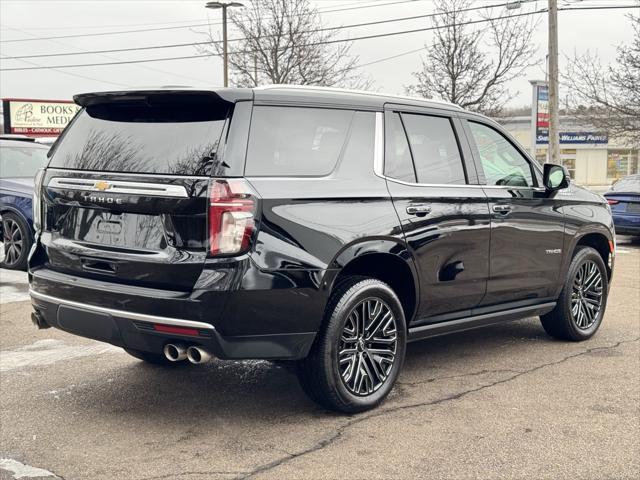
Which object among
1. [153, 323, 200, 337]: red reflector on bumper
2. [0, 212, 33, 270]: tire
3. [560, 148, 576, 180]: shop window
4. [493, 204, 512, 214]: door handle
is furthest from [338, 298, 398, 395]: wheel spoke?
[560, 148, 576, 180]: shop window

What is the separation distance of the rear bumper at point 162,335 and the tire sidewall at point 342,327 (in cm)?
17

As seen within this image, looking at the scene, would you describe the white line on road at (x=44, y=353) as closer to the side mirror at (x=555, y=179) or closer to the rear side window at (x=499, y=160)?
the rear side window at (x=499, y=160)

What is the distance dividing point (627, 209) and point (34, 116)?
33003 millimetres

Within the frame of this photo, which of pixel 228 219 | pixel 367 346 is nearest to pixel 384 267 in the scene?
pixel 367 346

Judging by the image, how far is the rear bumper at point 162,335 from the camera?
395cm

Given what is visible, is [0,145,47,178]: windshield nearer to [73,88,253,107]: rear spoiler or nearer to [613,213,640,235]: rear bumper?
[73,88,253,107]: rear spoiler

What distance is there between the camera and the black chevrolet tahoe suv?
397 cm

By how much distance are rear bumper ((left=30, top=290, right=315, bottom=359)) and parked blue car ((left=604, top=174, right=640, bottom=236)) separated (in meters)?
11.7

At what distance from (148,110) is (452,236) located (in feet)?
6.83

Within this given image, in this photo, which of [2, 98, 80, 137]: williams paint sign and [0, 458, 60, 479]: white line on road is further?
[2, 98, 80, 137]: williams paint sign

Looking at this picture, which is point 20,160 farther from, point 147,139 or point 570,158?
point 570,158

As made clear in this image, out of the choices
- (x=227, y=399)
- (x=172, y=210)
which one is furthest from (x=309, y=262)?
(x=227, y=399)

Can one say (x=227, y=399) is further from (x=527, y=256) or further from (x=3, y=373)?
(x=527, y=256)

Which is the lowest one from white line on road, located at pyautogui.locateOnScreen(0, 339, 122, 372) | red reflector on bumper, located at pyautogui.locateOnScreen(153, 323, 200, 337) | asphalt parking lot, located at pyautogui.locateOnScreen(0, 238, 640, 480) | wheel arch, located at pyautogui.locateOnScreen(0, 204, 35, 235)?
asphalt parking lot, located at pyautogui.locateOnScreen(0, 238, 640, 480)
